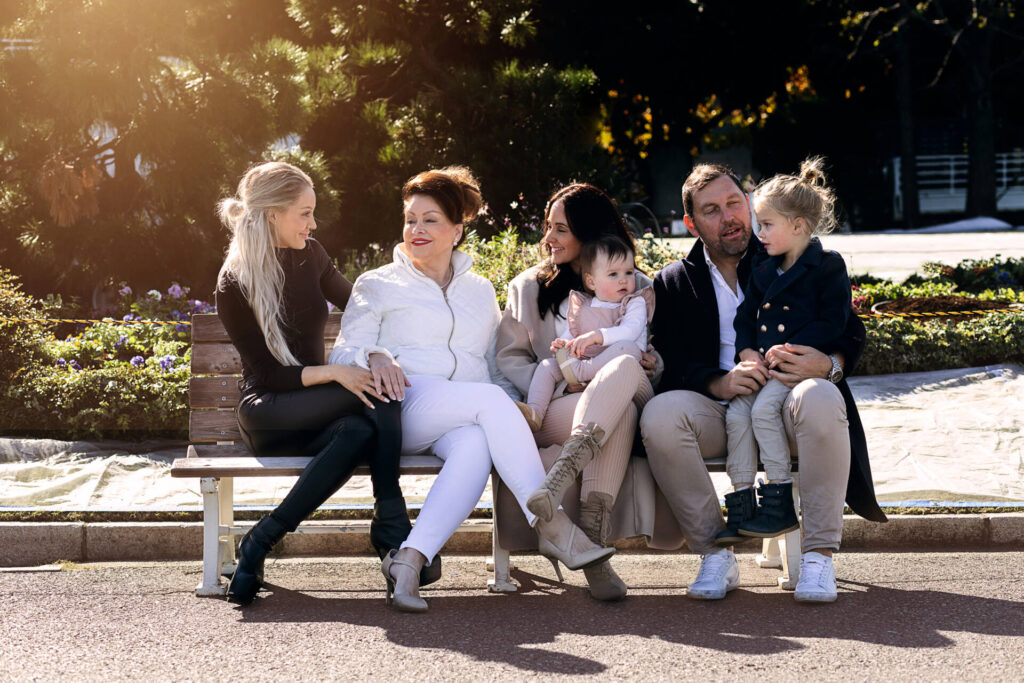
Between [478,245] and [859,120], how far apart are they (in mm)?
21129

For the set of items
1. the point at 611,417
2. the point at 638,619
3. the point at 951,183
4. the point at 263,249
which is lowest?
the point at 638,619

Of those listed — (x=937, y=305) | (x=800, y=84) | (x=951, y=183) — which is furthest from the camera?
(x=951, y=183)

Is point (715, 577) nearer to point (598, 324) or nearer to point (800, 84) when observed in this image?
point (598, 324)

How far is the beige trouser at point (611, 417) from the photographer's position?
4.67 m

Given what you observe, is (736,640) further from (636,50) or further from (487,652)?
(636,50)

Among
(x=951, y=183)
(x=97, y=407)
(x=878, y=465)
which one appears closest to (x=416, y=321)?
(x=878, y=465)

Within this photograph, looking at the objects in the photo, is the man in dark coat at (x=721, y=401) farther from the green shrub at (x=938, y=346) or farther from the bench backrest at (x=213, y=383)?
the green shrub at (x=938, y=346)

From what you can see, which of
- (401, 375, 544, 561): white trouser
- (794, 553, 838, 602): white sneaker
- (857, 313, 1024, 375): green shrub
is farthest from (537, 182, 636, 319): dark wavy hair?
(857, 313, 1024, 375): green shrub

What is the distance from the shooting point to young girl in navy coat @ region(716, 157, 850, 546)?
471cm

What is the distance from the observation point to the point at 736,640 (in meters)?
4.15

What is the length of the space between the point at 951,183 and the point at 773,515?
28.7 metres

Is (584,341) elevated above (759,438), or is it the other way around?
(584,341)

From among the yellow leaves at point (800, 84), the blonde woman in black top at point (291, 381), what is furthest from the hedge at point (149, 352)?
the yellow leaves at point (800, 84)

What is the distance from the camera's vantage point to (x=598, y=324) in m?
5.17
